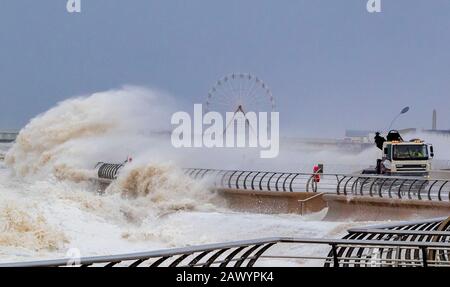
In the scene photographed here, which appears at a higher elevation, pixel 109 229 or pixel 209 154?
pixel 209 154

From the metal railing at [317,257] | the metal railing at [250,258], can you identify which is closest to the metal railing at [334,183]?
the metal railing at [317,257]

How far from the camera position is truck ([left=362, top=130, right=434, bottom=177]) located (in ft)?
45.7

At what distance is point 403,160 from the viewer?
14.2 m

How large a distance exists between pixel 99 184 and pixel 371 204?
5.04 metres

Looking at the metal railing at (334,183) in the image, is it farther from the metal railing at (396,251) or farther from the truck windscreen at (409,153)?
the metal railing at (396,251)

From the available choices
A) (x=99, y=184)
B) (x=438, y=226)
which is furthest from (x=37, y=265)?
(x=99, y=184)

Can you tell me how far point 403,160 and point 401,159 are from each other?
1.8 inches

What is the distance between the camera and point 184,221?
39.9ft

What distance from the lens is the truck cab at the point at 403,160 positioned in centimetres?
1397

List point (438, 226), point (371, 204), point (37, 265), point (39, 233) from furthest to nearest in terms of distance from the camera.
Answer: point (371, 204), point (39, 233), point (438, 226), point (37, 265)

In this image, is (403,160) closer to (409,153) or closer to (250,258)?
(409,153)

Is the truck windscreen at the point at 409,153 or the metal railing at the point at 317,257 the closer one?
the metal railing at the point at 317,257
